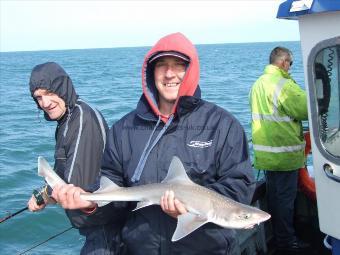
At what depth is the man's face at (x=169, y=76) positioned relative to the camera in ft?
10.7

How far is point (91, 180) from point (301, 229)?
3444 millimetres

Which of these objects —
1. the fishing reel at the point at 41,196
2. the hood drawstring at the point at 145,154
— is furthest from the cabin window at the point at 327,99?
the fishing reel at the point at 41,196

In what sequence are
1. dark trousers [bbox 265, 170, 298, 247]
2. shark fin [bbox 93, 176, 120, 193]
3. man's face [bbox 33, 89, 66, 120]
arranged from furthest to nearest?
dark trousers [bbox 265, 170, 298, 247]
man's face [bbox 33, 89, 66, 120]
shark fin [bbox 93, 176, 120, 193]

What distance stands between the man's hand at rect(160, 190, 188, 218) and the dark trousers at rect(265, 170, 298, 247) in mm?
2955

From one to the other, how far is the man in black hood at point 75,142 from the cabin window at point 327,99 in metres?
1.71

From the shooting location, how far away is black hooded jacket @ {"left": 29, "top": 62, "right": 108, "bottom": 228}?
11.7 feet

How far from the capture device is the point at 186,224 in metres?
2.90

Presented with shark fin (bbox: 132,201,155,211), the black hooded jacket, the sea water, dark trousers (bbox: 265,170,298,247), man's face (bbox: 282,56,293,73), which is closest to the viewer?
shark fin (bbox: 132,201,155,211)

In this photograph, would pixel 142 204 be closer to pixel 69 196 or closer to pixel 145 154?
pixel 145 154

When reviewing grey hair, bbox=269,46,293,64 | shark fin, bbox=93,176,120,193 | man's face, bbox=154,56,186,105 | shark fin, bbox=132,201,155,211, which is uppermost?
man's face, bbox=154,56,186,105

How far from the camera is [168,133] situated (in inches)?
126

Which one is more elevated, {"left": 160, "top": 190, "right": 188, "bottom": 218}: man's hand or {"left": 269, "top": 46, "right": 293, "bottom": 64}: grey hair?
{"left": 269, "top": 46, "right": 293, "bottom": 64}: grey hair

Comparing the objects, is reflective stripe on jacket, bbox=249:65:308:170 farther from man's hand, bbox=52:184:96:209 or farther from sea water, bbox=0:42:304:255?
sea water, bbox=0:42:304:255

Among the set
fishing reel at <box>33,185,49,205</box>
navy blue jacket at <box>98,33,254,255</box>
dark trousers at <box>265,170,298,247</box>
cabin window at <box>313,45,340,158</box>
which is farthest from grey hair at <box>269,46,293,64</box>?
fishing reel at <box>33,185,49,205</box>
